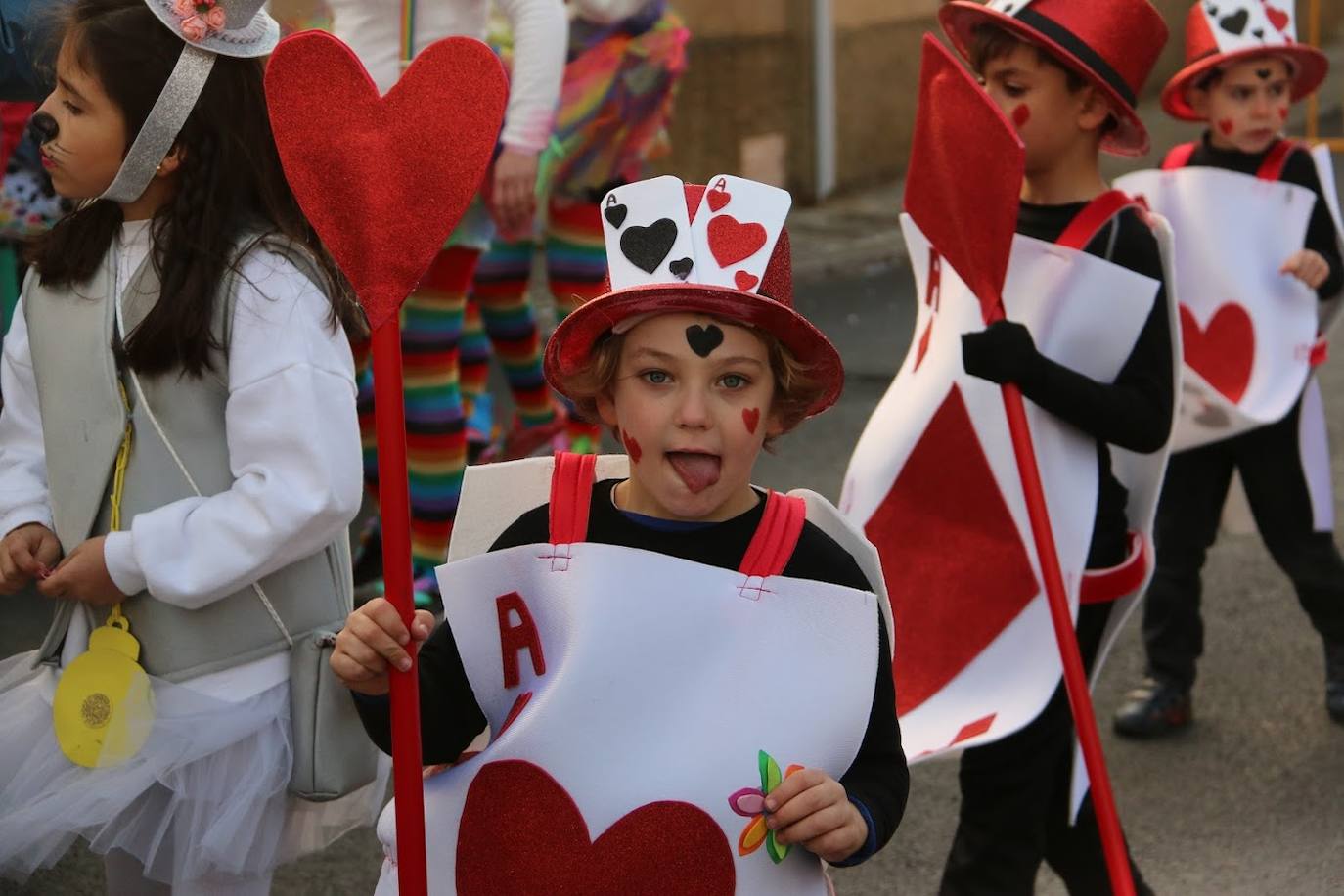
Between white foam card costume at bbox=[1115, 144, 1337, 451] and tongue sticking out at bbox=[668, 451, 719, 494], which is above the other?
tongue sticking out at bbox=[668, 451, 719, 494]

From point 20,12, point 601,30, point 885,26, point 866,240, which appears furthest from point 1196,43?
point 885,26

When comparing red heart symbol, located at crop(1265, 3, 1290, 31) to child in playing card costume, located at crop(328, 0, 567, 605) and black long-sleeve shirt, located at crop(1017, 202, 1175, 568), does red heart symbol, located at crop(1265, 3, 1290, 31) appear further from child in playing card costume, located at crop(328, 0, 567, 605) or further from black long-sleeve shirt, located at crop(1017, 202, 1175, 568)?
child in playing card costume, located at crop(328, 0, 567, 605)

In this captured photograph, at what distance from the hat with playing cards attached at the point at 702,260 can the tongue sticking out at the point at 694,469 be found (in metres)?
0.16

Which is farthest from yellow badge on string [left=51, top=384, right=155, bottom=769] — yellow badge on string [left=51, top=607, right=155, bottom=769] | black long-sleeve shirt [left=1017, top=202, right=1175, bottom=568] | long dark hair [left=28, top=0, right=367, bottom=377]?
black long-sleeve shirt [left=1017, top=202, right=1175, bottom=568]

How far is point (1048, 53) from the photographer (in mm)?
3574

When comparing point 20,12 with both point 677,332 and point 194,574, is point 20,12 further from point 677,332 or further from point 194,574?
point 677,332

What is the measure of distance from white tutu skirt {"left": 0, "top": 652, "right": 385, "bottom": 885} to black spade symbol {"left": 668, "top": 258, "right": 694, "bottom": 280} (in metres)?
0.95

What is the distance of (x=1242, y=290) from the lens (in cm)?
460

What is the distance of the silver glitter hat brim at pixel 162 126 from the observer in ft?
9.43

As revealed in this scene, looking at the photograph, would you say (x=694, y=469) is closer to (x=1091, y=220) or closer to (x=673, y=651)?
A: (x=673, y=651)

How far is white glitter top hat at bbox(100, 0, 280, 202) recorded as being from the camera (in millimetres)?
2873

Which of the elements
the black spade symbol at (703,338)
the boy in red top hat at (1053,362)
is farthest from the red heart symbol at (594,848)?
the boy in red top hat at (1053,362)

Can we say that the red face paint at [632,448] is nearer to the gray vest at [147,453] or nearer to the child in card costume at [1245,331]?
the gray vest at [147,453]

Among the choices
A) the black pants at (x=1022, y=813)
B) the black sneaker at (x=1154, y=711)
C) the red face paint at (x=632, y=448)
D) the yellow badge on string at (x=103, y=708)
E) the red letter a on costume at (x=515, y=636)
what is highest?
the red face paint at (x=632, y=448)
